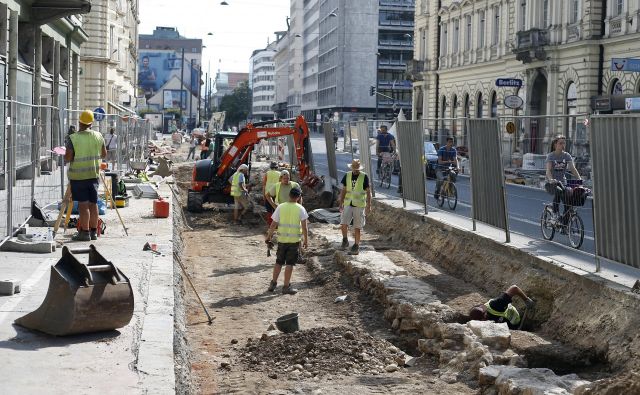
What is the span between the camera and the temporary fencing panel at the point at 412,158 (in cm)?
1953

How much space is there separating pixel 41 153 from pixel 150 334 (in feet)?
23.5

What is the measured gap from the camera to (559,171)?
1321 cm

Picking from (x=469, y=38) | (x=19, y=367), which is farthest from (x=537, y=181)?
(x=469, y=38)

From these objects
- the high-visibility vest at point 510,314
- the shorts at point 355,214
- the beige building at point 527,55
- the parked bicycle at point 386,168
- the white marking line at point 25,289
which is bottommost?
the high-visibility vest at point 510,314

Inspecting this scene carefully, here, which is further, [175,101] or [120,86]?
[175,101]

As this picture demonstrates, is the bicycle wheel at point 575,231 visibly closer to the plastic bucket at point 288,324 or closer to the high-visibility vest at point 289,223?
the plastic bucket at point 288,324

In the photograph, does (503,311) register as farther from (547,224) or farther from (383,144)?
(383,144)

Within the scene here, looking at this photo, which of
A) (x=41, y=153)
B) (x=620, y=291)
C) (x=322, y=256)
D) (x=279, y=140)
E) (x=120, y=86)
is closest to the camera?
(x=620, y=291)

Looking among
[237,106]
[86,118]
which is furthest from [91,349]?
[237,106]

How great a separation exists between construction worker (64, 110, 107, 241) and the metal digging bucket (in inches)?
226

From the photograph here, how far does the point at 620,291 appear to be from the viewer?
1039 centimetres

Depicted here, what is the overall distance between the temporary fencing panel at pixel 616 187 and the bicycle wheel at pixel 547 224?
2048 mm

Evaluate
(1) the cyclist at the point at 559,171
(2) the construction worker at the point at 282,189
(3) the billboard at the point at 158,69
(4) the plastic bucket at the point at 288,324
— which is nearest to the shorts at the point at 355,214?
(2) the construction worker at the point at 282,189

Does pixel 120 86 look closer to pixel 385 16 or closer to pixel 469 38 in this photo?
pixel 469 38
